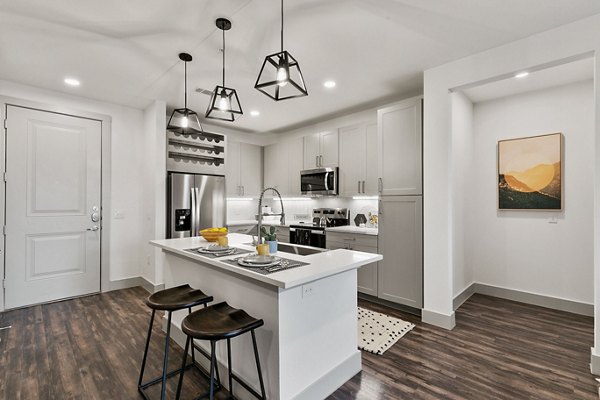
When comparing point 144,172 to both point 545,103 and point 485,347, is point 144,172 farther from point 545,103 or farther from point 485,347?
point 545,103

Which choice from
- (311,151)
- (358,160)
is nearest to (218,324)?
(358,160)

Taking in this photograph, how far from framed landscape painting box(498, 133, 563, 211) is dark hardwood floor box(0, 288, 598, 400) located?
4.35ft

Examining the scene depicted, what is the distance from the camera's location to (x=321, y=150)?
15.8ft

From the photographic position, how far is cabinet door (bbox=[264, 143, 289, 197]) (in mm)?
5477

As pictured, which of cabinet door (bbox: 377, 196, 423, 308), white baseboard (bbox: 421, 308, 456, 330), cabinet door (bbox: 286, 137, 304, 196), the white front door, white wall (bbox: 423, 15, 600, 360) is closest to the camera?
white wall (bbox: 423, 15, 600, 360)

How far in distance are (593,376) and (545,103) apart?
9.86 feet

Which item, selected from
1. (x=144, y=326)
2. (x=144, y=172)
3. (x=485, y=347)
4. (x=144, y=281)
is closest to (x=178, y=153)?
(x=144, y=172)

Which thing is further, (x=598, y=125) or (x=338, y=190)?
(x=338, y=190)

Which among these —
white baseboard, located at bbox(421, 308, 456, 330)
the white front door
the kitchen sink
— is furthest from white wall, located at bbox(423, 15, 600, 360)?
the white front door

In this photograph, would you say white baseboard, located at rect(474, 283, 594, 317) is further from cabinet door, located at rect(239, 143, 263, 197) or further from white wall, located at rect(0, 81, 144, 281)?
white wall, located at rect(0, 81, 144, 281)

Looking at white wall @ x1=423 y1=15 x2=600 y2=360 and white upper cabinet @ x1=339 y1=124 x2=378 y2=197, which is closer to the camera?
white wall @ x1=423 y1=15 x2=600 y2=360

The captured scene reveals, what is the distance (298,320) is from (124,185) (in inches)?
150

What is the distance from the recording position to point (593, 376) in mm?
2174

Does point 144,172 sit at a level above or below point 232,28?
below
